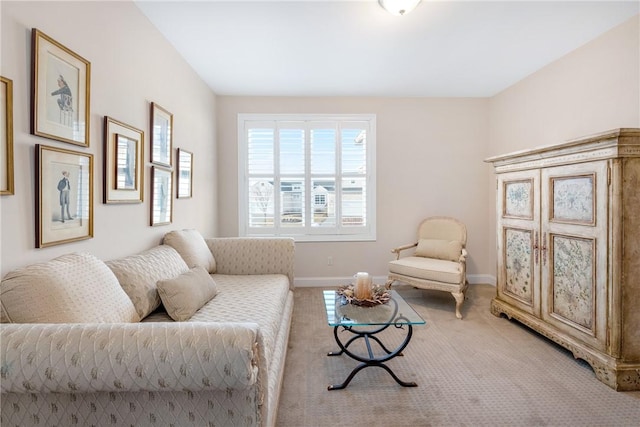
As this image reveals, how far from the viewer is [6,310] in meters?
1.23

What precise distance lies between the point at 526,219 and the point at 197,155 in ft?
11.2

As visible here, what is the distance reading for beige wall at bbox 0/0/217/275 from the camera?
139 cm

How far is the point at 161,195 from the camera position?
2.72 metres

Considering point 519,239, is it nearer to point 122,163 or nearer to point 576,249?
point 576,249

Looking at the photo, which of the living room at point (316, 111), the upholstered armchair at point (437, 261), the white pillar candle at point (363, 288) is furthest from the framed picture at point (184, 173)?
the upholstered armchair at point (437, 261)

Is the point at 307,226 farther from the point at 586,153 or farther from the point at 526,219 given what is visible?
the point at 586,153

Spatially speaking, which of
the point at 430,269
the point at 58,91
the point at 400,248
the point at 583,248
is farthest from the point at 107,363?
the point at 400,248

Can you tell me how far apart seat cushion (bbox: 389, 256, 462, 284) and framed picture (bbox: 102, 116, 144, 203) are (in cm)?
272

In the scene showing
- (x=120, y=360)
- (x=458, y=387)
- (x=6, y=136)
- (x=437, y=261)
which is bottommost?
(x=458, y=387)

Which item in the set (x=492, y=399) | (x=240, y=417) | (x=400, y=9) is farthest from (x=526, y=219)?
(x=240, y=417)

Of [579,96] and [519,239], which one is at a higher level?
[579,96]

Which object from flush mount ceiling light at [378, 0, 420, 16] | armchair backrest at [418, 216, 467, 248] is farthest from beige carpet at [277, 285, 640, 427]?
flush mount ceiling light at [378, 0, 420, 16]

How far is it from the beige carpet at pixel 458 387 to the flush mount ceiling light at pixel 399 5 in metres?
2.56

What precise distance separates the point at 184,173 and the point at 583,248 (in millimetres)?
3453
